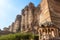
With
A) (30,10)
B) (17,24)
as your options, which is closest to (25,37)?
(30,10)

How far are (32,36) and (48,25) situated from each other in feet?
20.4

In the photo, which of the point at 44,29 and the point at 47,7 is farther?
the point at 47,7

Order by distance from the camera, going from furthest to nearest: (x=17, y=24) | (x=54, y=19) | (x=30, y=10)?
(x=17, y=24) < (x=30, y=10) < (x=54, y=19)

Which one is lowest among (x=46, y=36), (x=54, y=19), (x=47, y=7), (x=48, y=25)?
(x=46, y=36)

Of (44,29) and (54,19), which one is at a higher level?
(54,19)

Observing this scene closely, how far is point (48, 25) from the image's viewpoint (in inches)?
611

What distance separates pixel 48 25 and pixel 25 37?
7.08 metres

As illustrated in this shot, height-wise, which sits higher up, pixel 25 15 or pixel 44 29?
pixel 25 15

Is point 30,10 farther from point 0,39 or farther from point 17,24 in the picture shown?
point 0,39

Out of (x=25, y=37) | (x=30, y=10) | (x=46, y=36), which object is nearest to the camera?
(x=46, y=36)

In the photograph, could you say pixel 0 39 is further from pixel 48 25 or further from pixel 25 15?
pixel 25 15

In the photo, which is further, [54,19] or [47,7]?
[47,7]

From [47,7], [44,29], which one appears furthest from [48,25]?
[47,7]

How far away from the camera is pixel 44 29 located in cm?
1581
